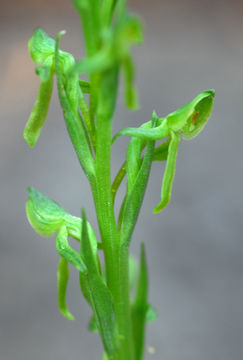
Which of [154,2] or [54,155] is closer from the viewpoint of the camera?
[54,155]

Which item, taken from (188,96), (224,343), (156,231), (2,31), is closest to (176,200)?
(156,231)

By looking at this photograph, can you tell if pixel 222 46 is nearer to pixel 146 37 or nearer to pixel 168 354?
pixel 146 37

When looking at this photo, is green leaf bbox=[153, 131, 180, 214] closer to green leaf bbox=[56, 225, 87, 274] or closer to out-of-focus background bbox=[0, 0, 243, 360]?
green leaf bbox=[56, 225, 87, 274]

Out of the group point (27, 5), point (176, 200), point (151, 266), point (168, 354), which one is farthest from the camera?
point (27, 5)

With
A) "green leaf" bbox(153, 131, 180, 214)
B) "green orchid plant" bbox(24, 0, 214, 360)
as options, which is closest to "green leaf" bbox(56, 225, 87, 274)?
"green orchid plant" bbox(24, 0, 214, 360)

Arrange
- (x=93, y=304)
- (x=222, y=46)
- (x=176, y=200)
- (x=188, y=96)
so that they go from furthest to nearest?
(x=222, y=46)
(x=188, y=96)
(x=176, y=200)
(x=93, y=304)

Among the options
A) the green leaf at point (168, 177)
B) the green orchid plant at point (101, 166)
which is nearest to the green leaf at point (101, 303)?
the green orchid plant at point (101, 166)
